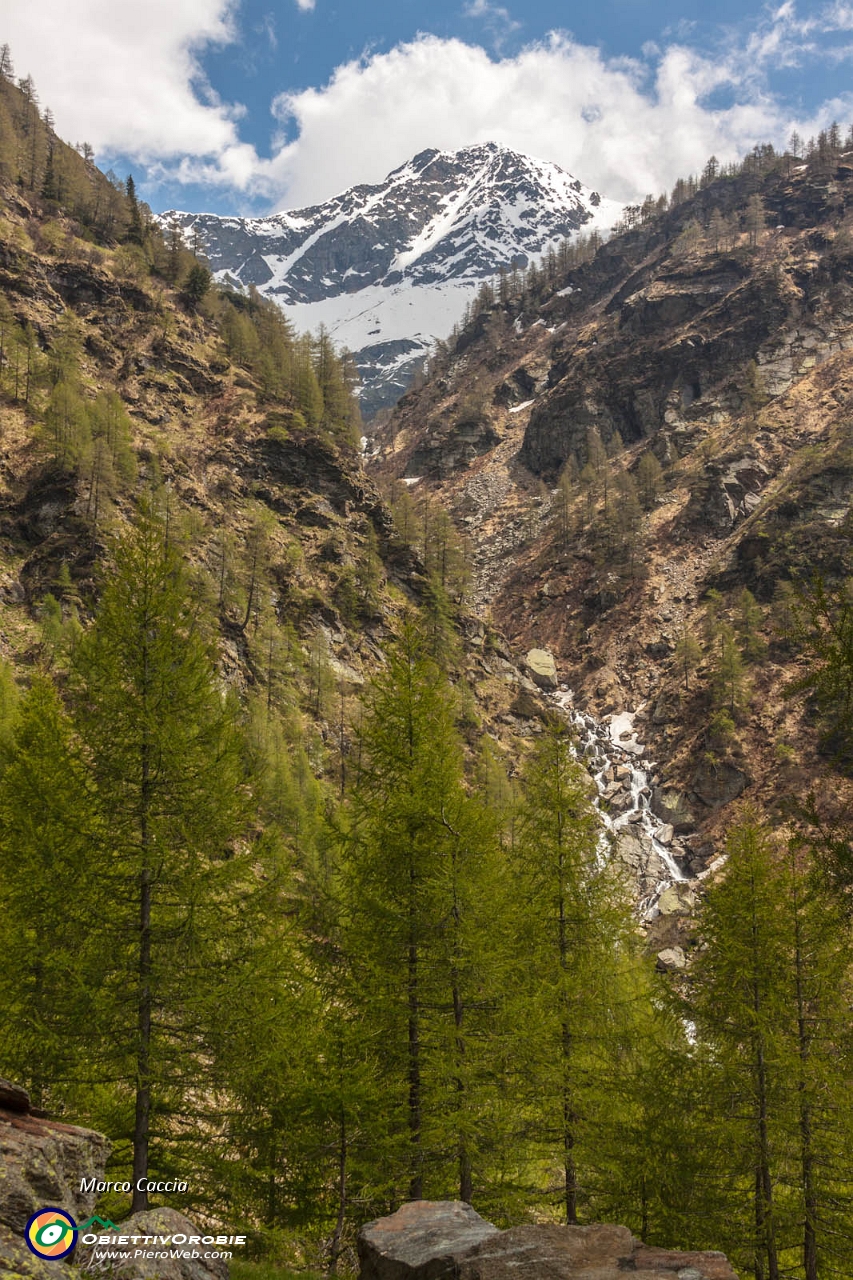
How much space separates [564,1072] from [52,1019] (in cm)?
782

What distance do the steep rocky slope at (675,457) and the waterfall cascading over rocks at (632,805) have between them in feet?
5.99

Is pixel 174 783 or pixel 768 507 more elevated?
pixel 768 507

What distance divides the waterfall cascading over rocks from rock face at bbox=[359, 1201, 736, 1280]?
1466 inches

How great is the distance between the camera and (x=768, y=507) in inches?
2995

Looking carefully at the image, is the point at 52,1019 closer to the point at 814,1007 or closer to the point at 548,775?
the point at 548,775

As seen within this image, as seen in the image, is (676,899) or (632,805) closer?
(676,899)

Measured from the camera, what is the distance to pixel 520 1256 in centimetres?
662

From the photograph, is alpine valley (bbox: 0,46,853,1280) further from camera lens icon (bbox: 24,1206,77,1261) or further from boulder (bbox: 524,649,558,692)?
boulder (bbox: 524,649,558,692)

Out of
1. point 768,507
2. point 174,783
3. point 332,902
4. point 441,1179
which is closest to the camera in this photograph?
point 174,783

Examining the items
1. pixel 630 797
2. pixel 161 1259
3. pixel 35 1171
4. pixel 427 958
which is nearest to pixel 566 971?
pixel 427 958

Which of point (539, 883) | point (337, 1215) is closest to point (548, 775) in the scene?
point (539, 883)

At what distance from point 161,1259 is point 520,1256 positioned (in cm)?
318

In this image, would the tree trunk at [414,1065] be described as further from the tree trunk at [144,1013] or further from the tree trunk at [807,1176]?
the tree trunk at [807,1176]

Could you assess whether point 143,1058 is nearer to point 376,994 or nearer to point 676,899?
point 376,994
